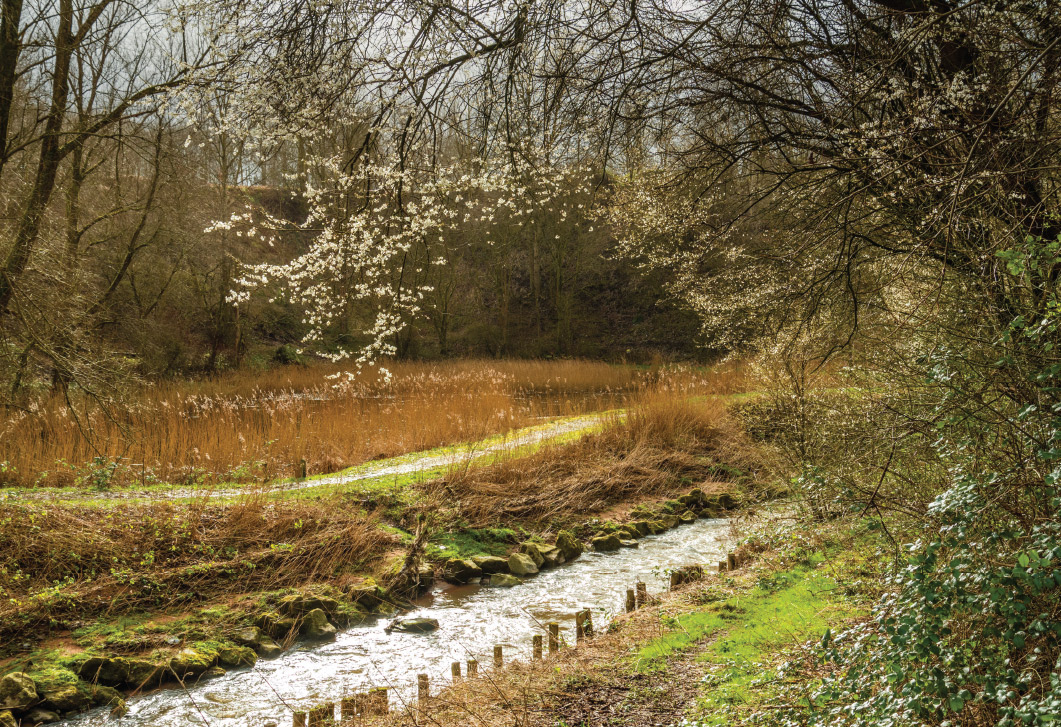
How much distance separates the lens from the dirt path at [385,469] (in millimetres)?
6105

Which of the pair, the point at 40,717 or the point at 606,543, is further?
the point at 606,543

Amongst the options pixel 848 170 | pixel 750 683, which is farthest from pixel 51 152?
pixel 750 683

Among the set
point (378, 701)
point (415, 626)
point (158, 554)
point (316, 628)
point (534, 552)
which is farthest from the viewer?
point (534, 552)

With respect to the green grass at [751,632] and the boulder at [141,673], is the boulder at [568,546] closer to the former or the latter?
the green grass at [751,632]

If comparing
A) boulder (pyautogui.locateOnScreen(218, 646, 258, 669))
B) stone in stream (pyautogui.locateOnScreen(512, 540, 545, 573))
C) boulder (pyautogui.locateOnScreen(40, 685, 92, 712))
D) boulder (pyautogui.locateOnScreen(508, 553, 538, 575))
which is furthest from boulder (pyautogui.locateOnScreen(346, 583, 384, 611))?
boulder (pyautogui.locateOnScreen(40, 685, 92, 712))

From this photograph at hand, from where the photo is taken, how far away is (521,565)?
21.1 ft

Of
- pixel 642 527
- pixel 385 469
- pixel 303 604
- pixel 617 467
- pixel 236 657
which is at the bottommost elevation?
pixel 642 527

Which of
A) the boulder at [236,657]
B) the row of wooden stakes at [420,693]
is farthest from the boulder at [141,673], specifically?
the row of wooden stakes at [420,693]

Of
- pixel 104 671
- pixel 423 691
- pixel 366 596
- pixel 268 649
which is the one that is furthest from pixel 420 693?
pixel 104 671

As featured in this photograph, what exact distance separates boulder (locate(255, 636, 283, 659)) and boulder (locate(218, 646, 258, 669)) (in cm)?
8

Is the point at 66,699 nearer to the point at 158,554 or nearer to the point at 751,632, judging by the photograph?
the point at 158,554

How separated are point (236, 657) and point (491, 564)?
8.38ft

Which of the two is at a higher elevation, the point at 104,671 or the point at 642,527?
the point at 104,671

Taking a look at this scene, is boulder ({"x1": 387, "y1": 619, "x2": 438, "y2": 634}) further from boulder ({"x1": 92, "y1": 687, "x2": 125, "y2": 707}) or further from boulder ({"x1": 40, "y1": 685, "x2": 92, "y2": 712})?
boulder ({"x1": 40, "y1": 685, "x2": 92, "y2": 712})
